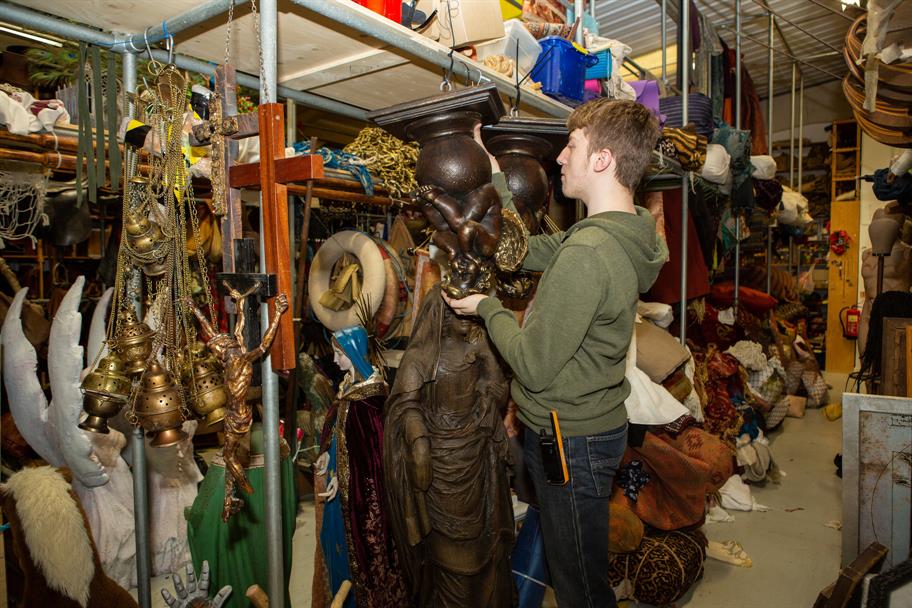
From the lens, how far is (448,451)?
1679 mm

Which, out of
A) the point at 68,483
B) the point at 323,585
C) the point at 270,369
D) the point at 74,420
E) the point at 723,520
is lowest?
the point at 723,520

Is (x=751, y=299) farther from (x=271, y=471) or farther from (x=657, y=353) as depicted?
(x=271, y=471)

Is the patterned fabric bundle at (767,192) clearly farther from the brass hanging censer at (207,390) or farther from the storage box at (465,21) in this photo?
the brass hanging censer at (207,390)

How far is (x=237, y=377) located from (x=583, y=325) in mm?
804

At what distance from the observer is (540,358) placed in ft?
4.67

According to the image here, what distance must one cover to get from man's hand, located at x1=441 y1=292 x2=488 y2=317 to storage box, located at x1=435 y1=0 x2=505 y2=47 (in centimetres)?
86

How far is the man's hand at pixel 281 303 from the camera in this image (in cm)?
133

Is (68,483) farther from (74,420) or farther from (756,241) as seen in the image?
(756,241)

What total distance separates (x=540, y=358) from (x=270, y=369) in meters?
0.65

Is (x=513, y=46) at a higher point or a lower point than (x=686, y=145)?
higher

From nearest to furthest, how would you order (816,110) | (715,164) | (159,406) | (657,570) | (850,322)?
(159,406)
(657,570)
(715,164)
(850,322)
(816,110)

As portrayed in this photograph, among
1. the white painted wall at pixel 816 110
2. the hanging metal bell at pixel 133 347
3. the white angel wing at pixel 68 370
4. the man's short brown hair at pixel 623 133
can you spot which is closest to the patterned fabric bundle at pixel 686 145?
the man's short brown hair at pixel 623 133

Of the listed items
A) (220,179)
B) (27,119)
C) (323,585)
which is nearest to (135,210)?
(220,179)

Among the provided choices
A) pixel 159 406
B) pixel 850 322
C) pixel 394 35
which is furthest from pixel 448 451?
pixel 850 322
